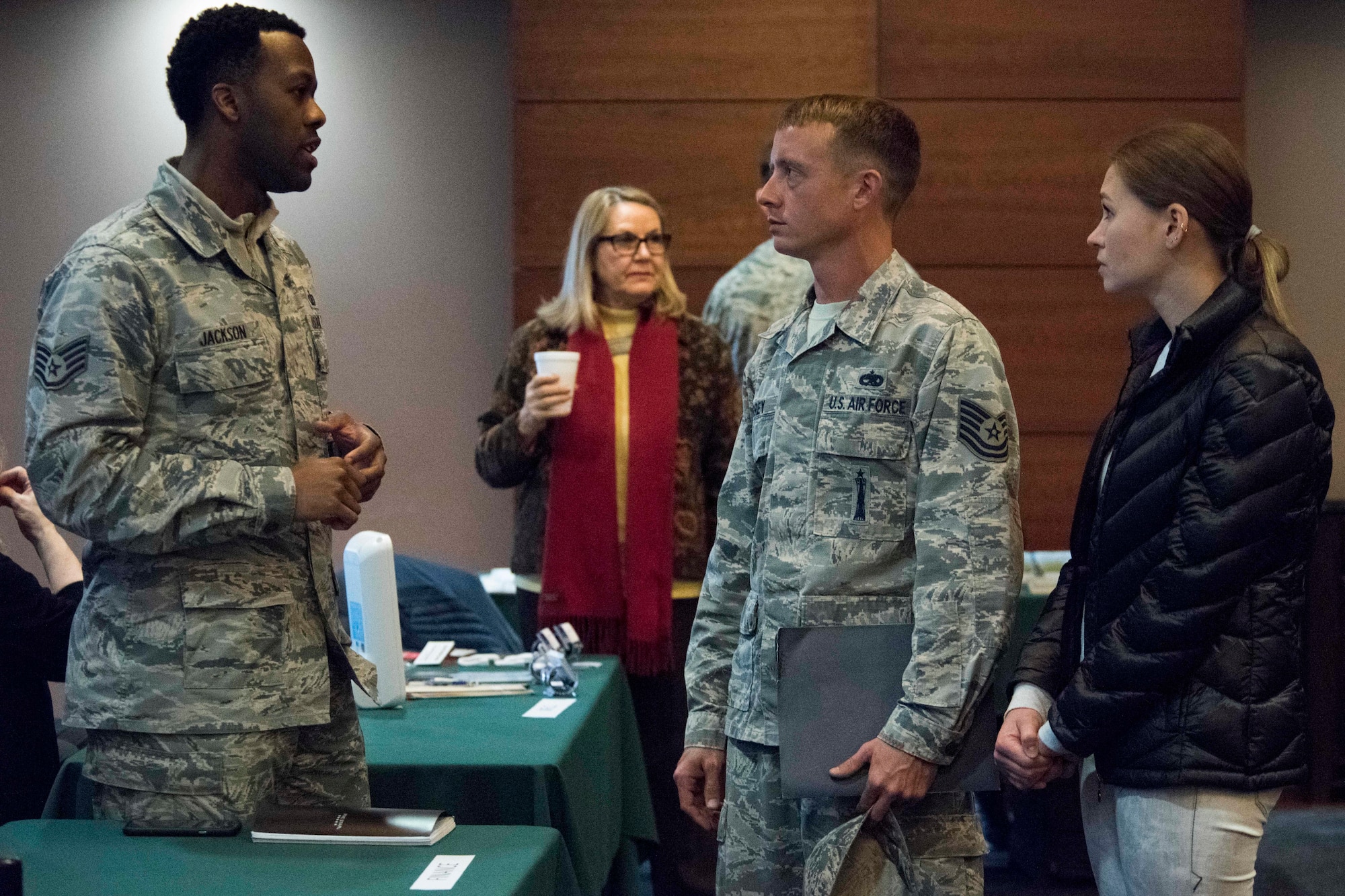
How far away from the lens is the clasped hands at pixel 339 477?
1.65 meters

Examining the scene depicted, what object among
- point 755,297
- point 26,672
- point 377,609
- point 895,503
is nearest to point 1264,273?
point 895,503

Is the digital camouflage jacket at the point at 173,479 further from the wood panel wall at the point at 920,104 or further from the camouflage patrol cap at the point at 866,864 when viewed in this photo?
the wood panel wall at the point at 920,104

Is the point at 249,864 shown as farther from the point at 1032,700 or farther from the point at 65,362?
the point at 1032,700

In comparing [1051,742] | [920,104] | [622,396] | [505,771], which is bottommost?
[505,771]

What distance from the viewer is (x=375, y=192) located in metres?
4.84

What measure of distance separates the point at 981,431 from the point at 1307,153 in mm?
3735

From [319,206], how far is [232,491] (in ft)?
11.2

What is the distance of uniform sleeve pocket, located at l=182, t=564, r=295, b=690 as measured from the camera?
1631 mm

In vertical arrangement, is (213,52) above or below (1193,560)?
above

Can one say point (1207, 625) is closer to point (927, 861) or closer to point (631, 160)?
point (927, 861)

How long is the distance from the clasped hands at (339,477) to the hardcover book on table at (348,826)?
353mm

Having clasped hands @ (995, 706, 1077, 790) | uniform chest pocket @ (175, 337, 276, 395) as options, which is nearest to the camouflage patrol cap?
clasped hands @ (995, 706, 1077, 790)

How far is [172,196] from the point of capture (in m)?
1.71

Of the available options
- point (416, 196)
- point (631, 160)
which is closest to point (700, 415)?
point (631, 160)
